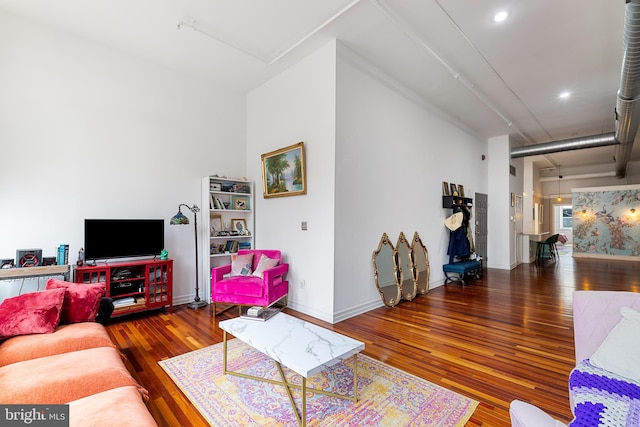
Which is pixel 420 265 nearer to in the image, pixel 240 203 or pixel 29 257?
pixel 240 203

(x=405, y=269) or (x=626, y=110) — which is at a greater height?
(x=626, y=110)

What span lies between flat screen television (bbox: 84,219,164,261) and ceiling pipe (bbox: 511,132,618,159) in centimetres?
896

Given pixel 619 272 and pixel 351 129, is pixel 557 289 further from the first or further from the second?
pixel 351 129

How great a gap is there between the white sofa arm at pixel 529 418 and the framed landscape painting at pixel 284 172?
10.9 ft

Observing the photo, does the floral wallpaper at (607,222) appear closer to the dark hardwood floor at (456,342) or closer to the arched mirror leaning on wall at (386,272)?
the dark hardwood floor at (456,342)

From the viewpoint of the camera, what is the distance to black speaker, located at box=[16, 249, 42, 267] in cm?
326

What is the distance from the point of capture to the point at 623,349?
1470 millimetres

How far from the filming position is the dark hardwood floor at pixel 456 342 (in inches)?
86.6

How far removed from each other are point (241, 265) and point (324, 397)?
8.37ft

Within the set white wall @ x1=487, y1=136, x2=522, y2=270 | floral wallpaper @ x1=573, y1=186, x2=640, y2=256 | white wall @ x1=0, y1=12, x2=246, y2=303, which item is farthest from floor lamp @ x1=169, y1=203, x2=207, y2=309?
floral wallpaper @ x1=573, y1=186, x2=640, y2=256

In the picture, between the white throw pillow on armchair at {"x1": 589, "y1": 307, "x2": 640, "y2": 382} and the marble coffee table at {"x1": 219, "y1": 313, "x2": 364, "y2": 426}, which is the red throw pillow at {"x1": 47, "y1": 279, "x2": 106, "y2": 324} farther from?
the white throw pillow on armchair at {"x1": 589, "y1": 307, "x2": 640, "y2": 382}

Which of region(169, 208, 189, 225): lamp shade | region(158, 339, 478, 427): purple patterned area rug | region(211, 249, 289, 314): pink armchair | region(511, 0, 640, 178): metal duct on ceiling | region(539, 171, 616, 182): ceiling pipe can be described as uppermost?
region(511, 0, 640, 178): metal duct on ceiling

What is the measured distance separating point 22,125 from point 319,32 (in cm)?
381

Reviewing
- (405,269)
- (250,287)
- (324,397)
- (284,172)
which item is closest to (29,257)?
(250,287)
